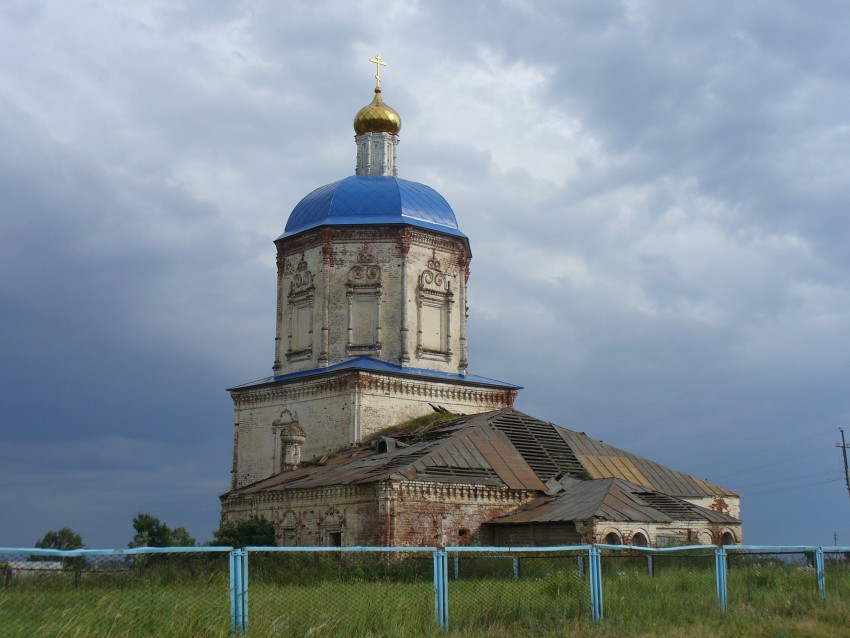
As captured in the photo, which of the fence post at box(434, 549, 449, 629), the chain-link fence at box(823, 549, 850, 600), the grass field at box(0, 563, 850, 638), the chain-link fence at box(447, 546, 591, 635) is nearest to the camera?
the grass field at box(0, 563, 850, 638)

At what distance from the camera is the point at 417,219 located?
29.8 metres

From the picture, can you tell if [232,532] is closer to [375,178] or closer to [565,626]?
[375,178]

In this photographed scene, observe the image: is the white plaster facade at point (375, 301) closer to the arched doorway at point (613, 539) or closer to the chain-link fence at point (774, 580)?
the arched doorway at point (613, 539)

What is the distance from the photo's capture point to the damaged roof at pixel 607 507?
2062 centimetres

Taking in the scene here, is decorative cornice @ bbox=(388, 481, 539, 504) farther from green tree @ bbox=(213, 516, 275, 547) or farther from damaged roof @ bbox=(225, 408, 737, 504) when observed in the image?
green tree @ bbox=(213, 516, 275, 547)

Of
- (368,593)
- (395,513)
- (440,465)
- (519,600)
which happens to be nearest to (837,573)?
(519,600)

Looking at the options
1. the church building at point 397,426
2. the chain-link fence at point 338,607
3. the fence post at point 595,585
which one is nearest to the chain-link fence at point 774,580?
the fence post at point 595,585

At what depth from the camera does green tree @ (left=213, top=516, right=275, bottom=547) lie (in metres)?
24.0

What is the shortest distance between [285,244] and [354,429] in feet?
23.4

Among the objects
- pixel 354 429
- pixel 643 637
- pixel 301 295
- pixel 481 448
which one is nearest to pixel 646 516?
pixel 481 448

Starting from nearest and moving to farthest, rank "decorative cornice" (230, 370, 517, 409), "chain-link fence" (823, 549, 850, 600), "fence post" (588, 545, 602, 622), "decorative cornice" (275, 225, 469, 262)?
"fence post" (588, 545, 602, 622) < "chain-link fence" (823, 549, 850, 600) < "decorative cornice" (230, 370, 517, 409) < "decorative cornice" (275, 225, 469, 262)

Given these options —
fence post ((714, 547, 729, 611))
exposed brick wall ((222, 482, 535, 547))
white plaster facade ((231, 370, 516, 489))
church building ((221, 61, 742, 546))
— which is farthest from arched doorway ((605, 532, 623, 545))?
white plaster facade ((231, 370, 516, 489))

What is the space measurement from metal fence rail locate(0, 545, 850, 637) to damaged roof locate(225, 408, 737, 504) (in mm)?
7248

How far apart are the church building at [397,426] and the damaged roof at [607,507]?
0.06 metres
